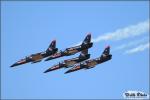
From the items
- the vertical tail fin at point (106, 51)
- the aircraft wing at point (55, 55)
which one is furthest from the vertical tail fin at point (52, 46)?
the vertical tail fin at point (106, 51)

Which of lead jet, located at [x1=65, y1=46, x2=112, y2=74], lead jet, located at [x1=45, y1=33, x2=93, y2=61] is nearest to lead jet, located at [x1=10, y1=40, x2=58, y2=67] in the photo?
lead jet, located at [x1=45, y1=33, x2=93, y2=61]

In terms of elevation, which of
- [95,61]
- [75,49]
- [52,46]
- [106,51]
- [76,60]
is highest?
[52,46]

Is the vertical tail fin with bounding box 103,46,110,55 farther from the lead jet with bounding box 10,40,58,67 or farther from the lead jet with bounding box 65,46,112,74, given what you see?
the lead jet with bounding box 10,40,58,67

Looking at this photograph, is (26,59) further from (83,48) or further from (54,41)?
(83,48)

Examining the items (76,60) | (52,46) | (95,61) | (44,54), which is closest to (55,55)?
(52,46)

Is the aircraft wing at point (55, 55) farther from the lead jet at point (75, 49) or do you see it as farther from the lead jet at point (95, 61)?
the lead jet at point (95, 61)

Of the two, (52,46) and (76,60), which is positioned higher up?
(52,46)

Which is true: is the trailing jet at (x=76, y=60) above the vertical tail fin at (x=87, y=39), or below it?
below

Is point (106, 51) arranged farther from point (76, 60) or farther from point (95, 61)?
point (76, 60)

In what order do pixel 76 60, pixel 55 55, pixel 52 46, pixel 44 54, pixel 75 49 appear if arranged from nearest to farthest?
pixel 75 49
pixel 44 54
pixel 76 60
pixel 55 55
pixel 52 46

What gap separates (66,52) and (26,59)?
15.7 meters

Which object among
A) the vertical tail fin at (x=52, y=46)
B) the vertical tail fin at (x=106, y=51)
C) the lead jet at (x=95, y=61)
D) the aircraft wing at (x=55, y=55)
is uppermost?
the vertical tail fin at (x=52, y=46)

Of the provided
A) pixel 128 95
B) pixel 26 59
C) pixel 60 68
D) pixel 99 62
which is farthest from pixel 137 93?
pixel 26 59

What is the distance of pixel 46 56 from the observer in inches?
5778
